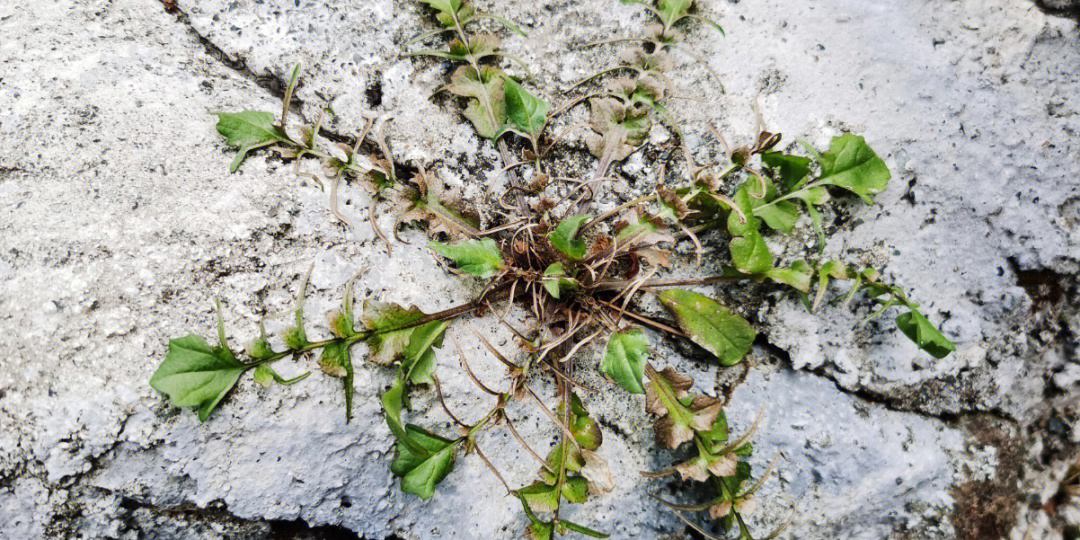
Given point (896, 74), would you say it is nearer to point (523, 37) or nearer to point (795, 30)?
point (795, 30)

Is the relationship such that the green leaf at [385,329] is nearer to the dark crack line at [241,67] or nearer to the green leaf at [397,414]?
the green leaf at [397,414]

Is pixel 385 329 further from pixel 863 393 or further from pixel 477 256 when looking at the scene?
pixel 863 393

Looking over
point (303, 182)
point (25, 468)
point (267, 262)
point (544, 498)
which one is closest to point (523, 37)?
point (303, 182)

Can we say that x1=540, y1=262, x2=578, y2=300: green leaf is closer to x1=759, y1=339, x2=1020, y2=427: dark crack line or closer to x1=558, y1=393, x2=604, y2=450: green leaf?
x1=558, y1=393, x2=604, y2=450: green leaf

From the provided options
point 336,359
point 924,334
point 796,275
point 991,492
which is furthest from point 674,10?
point 991,492

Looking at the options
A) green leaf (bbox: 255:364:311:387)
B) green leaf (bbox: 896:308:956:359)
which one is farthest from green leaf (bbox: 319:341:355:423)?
green leaf (bbox: 896:308:956:359)

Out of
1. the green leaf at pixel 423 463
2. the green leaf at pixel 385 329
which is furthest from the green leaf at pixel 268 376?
the green leaf at pixel 423 463
